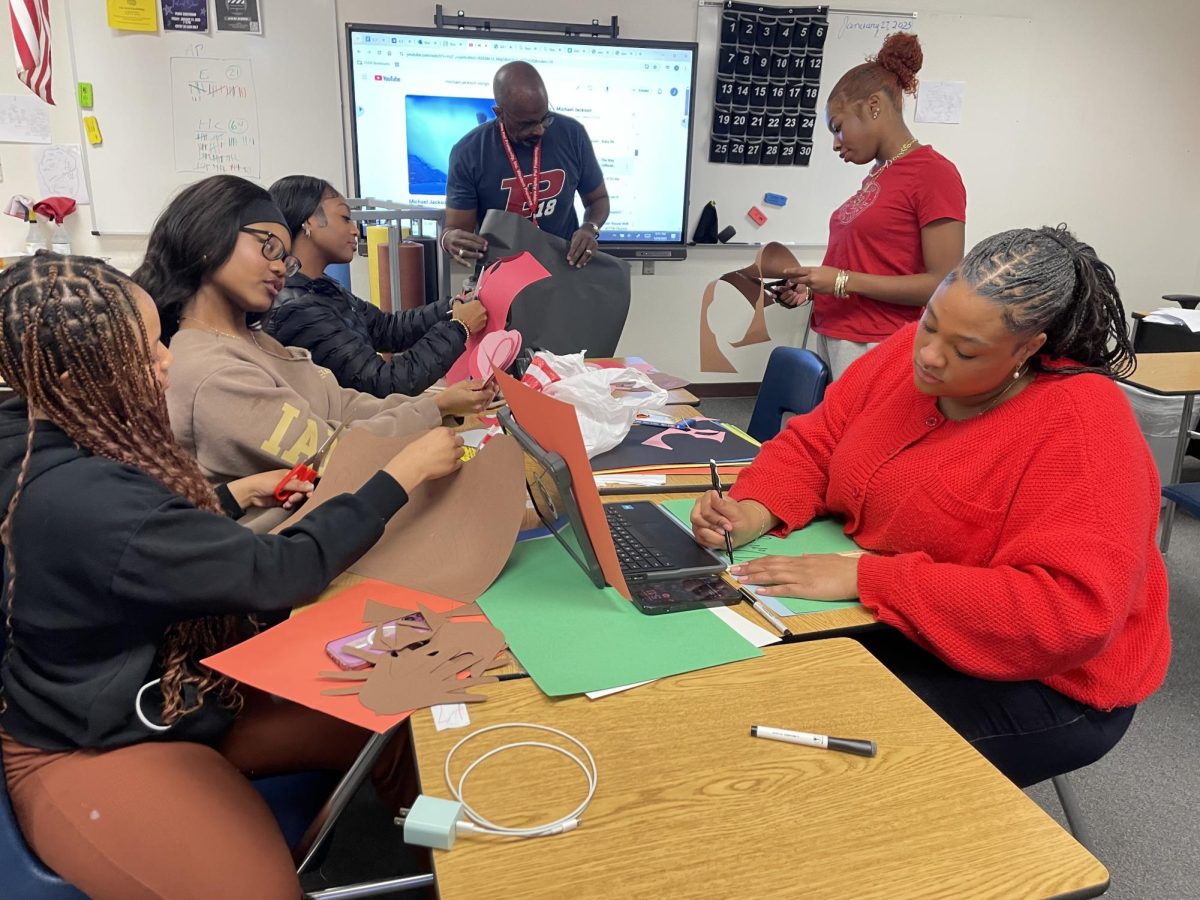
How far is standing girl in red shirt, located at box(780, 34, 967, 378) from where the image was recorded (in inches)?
93.3

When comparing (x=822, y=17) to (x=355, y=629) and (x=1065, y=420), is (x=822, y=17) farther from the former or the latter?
(x=355, y=629)

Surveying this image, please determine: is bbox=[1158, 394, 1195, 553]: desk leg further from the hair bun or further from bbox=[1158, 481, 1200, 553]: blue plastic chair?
the hair bun

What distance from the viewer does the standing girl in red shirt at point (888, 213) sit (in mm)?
2369

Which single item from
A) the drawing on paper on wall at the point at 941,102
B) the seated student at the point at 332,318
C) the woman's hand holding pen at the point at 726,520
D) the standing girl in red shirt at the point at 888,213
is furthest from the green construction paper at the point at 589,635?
the drawing on paper on wall at the point at 941,102

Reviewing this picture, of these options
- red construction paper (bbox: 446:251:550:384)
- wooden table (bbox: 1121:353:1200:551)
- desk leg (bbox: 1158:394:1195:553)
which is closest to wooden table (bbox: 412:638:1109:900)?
red construction paper (bbox: 446:251:550:384)

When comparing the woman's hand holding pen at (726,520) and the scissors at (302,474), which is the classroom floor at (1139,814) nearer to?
the scissors at (302,474)

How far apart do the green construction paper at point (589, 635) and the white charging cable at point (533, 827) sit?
0.26 feet

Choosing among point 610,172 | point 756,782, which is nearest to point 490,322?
point 756,782

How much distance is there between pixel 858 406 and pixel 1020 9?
4.44 m

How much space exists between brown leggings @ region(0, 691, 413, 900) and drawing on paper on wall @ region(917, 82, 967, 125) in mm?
5075

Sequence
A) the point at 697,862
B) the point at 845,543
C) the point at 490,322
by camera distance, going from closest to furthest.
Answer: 1. the point at 697,862
2. the point at 845,543
3. the point at 490,322

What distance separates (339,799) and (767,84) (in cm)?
447

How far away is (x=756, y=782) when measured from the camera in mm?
841

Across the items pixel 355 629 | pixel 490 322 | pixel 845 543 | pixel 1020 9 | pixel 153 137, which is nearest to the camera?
pixel 355 629
